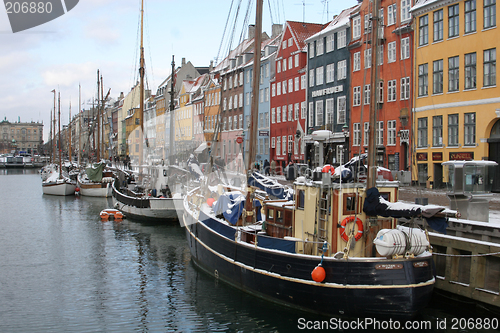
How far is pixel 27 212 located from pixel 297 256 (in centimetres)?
3508

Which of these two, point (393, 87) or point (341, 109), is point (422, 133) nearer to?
point (393, 87)

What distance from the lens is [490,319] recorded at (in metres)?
13.9

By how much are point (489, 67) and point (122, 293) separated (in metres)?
24.9

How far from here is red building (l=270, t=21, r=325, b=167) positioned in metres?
51.8

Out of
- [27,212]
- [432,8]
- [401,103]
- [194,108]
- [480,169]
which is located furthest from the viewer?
[194,108]

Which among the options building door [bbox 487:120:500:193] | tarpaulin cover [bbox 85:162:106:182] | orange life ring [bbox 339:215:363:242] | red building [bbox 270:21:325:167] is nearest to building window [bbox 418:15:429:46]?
building door [bbox 487:120:500:193]

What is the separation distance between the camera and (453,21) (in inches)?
1243

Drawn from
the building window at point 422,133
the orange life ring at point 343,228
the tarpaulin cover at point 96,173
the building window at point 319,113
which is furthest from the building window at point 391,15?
the tarpaulin cover at point 96,173

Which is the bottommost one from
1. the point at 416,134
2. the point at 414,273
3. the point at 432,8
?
the point at 414,273

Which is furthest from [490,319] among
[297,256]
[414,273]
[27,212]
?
[27,212]

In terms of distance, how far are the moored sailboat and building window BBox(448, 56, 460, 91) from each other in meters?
19.3

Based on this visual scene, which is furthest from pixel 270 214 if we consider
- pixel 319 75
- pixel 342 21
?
pixel 319 75

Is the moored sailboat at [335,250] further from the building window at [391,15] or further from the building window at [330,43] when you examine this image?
the building window at [330,43]

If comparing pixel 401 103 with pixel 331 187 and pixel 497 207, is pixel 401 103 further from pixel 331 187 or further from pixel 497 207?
pixel 331 187
